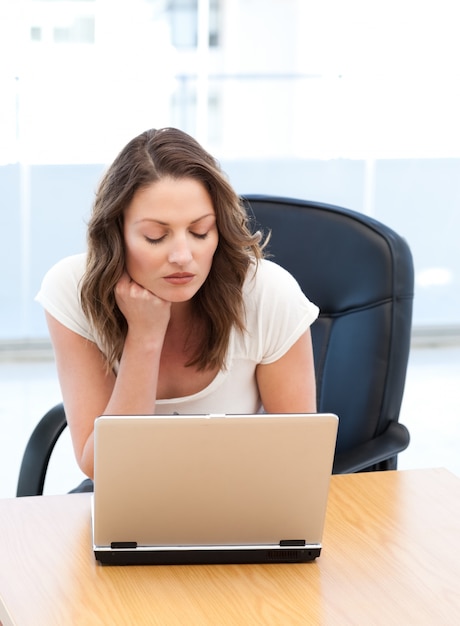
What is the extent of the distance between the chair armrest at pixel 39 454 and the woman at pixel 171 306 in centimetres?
14

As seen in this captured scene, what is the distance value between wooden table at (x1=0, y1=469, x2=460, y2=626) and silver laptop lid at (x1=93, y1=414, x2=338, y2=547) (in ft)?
0.18

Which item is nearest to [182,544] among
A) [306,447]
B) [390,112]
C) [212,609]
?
[212,609]

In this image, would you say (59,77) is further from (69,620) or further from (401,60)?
(69,620)

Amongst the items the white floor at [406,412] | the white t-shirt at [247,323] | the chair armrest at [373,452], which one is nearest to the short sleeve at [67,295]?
the white t-shirt at [247,323]

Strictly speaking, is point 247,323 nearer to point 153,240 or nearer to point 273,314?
A: point 273,314

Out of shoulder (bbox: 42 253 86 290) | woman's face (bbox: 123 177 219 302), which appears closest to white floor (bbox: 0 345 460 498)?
shoulder (bbox: 42 253 86 290)

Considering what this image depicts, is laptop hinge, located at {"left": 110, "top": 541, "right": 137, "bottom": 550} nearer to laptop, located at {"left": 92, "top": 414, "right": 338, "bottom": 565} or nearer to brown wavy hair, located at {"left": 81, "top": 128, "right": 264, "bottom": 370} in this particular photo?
laptop, located at {"left": 92, "top": 414, "right": 338, "bottom": 565}

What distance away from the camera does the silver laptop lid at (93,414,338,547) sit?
1.30 metres

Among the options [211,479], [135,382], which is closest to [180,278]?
[135,382]

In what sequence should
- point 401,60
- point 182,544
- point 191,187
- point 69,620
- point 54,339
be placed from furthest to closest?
point 401,60 < point 54,339 < point 191,187 < point 182,544 < point 69,620

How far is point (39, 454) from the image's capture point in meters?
1.92

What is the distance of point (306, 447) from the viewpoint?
1325 mm

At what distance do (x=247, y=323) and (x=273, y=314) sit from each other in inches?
2.1

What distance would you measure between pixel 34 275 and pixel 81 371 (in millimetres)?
2809
